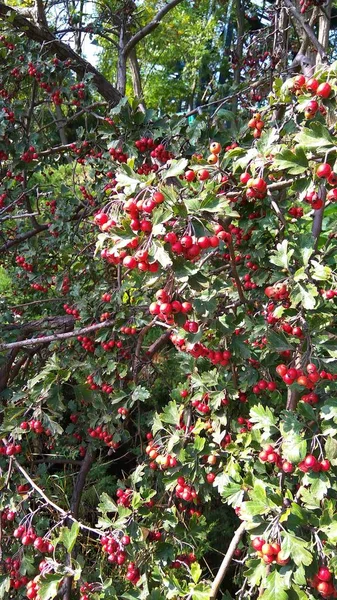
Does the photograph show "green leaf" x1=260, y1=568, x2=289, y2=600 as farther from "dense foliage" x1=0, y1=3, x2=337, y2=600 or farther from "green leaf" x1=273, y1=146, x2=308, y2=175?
"green leaf" x1=273, y1=146, x2=308, y2=175

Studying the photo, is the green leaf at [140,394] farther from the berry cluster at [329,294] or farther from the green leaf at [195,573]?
the berry cluster at [329,294]

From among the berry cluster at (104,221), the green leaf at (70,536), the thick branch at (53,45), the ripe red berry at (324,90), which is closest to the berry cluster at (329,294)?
the ripe red berry at (324,90)

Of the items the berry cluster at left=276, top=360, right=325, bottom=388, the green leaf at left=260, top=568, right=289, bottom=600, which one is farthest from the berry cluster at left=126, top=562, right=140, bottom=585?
the berry cluster at left=276, top=360, right=325, bottom=388

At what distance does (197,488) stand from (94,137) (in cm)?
197

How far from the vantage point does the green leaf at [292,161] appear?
118cm

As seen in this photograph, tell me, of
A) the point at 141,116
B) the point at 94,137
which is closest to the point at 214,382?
the point at 141,116

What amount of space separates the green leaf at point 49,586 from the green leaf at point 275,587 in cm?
63

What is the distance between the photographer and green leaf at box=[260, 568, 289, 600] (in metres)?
1.25

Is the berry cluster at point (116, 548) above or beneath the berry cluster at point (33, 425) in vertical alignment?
beneath

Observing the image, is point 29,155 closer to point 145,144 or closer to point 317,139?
point 145,144

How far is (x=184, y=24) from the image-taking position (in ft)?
32.2

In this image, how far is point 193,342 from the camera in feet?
4.80

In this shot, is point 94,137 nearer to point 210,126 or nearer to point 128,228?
point 210,126

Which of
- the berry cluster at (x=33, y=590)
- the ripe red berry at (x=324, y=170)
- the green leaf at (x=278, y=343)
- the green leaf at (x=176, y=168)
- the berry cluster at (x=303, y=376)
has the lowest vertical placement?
the berry cluster at (x=33, y=590)
